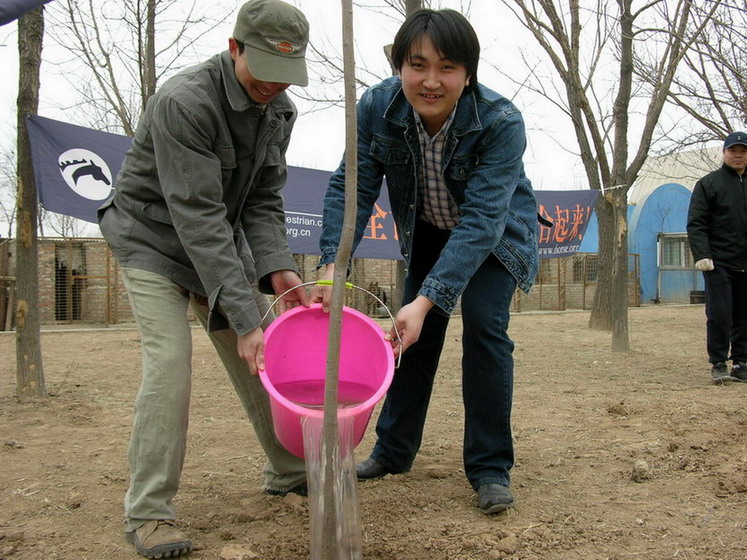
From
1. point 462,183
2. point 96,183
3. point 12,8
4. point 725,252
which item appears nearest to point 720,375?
point 725,252

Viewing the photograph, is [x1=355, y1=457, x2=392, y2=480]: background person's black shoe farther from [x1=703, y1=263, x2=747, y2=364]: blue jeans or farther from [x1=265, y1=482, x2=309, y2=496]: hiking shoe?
[x1=703, y1=263, x2=747, y2=364]: blue jeans

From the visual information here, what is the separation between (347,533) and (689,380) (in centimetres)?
414

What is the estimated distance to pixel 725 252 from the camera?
523 centimetres

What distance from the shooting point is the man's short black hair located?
2160mm

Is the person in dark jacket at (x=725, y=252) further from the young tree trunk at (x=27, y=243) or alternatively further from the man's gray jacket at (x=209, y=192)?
the young tree trunk at (x=27, y=243)

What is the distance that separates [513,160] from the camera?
2.42 m

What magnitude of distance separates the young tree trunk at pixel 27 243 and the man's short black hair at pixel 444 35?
10.3 feet

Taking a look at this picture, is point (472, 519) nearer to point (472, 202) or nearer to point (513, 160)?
point (472, 202)

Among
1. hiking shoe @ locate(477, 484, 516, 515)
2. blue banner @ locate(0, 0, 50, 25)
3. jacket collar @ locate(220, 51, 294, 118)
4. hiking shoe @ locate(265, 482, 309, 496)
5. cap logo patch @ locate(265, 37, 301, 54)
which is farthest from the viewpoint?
hiking shoe @ locate(265, 482, 309, 496)

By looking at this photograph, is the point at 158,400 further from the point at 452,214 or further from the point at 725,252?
the point at 725,252

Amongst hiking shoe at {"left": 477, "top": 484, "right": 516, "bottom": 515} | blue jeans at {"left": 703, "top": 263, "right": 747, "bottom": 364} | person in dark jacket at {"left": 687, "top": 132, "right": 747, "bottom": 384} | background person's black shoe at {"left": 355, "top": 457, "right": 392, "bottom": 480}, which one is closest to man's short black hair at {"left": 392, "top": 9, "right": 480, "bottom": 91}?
hiking shoe at {"left": 477, "top": 484, "right": 516, "bottom": 515}

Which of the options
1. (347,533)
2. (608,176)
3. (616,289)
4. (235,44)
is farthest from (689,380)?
(235,44)

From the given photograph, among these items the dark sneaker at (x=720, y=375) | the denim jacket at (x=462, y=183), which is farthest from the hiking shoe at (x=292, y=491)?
the dark sneaker at (x=720, y=375)

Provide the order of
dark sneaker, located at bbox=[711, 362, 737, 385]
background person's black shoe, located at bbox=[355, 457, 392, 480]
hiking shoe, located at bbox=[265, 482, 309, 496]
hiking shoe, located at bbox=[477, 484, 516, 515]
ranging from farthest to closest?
1. dark sneaker, located at bbox=[711, 362, 737, 385]
2. background person's black shoe, located at bbox=[355, 457, 392, 480]
3. hiking shoe, located at bbox=[265, 482, 309, 496]
4. hiking shoe, located at bbox=[477, 484, 516, 515]
